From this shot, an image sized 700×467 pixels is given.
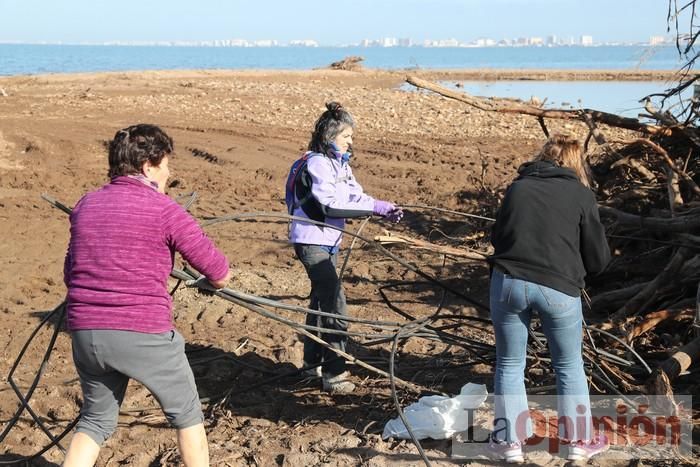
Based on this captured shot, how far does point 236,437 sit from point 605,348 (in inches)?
92.6

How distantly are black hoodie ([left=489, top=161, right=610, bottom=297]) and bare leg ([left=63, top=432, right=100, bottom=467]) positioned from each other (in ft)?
6.23

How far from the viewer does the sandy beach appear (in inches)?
177

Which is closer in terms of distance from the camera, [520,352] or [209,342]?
[520,352]

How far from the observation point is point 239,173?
1153cm

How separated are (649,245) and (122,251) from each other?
455 cm

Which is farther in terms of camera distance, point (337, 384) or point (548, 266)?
point (337, 384)

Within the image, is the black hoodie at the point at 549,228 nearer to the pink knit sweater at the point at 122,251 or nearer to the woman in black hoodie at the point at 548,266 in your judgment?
the woman in black hoodie at the point at 548,266

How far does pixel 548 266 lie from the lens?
3621mm

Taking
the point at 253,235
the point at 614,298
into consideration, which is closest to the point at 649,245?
the point at 614,298

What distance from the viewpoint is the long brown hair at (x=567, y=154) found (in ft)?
12.2

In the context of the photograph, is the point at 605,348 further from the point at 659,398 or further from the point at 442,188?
the point at 442,188

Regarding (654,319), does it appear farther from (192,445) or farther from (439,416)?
(192,445)

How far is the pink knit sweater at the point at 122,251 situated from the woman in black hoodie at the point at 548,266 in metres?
1.37

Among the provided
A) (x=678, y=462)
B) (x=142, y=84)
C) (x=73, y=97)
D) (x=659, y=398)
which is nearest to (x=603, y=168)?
(x=659, y=398)
